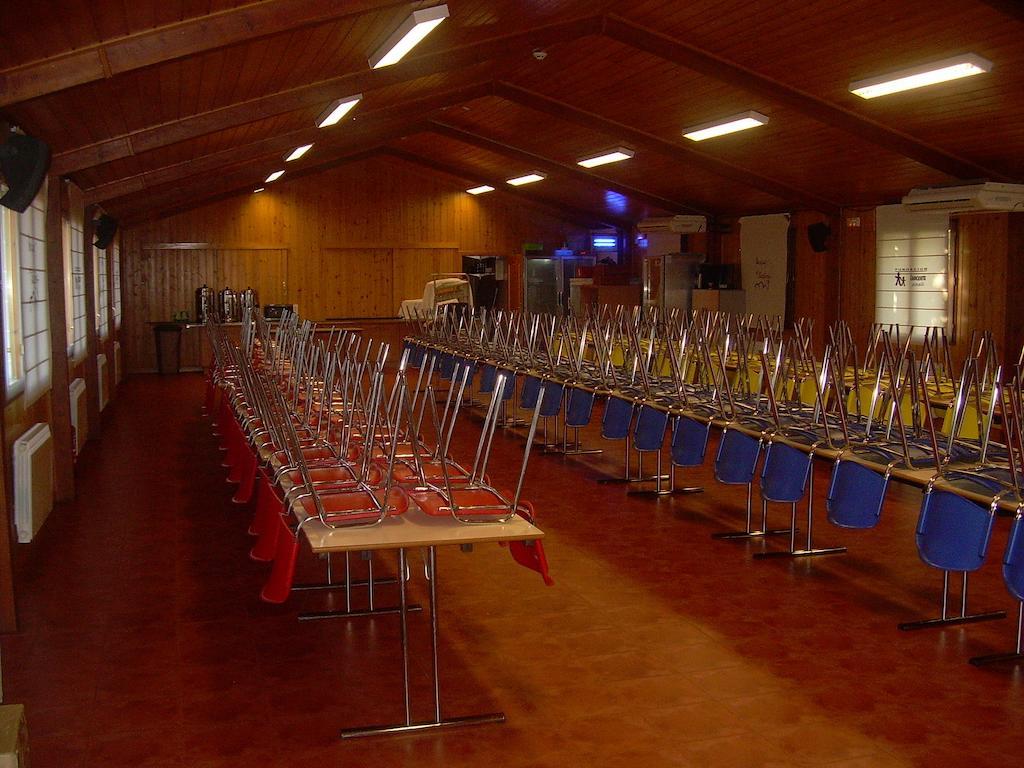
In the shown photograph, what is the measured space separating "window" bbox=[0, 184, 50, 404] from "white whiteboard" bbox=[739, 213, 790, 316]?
10.4 metres

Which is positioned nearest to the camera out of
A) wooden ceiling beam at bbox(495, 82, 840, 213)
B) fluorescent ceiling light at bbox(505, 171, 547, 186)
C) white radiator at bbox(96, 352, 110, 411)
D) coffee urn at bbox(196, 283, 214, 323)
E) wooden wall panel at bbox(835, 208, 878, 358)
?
white radiator at bbox(96, 352, 110, 411)

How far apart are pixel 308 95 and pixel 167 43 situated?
10.00ft

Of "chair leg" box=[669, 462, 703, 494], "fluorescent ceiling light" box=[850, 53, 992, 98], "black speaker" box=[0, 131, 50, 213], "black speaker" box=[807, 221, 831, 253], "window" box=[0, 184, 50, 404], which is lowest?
"chair leg" box=[669, 462, 703, 494]

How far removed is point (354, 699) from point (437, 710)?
16.3 inches

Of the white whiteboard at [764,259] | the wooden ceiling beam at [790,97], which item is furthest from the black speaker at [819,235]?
the wooden ceiling beam at [790,97]

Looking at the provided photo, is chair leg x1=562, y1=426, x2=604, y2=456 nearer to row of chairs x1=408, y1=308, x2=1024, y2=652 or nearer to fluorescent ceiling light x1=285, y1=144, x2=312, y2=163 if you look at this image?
row of chairs x1=408, y1=308, x2=1024, y2=652

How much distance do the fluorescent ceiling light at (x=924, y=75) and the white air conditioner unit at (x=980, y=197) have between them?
2041mm

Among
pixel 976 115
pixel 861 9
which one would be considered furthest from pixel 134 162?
pixel 976 115

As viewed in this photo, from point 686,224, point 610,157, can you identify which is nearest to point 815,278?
point 686,224

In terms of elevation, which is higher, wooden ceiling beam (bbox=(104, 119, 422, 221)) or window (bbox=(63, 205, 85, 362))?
wooden ceiling beam (bbox=(104, 119, 422, 221))

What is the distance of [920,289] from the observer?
484 inches

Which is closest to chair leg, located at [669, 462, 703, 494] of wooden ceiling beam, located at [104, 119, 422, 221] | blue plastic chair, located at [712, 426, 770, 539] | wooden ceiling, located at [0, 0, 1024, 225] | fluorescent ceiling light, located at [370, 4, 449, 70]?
blue plastic chair, located at [712, 426, 770, 539]

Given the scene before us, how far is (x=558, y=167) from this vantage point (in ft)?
53.8

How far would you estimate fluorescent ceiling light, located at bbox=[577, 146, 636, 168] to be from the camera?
1329cm
